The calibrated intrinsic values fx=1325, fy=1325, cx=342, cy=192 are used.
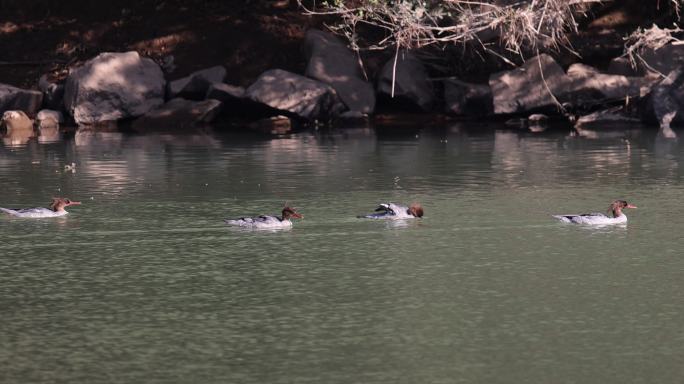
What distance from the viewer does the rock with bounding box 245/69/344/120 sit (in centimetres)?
4609

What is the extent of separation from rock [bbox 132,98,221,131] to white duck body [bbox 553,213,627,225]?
1096 inches

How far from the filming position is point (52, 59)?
5444 cm

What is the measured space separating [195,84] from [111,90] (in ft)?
10.5

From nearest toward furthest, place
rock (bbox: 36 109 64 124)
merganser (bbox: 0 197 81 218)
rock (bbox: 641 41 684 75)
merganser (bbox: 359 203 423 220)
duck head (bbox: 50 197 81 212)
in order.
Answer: merganser (bbox: 359 203 423 220) < merganser (bbox: 0 197 81 218) < duck head (bbox: 50 197 81 212) < rock (bbox: 641 41 684 75) < rock (bbox: 36 109 64 124)

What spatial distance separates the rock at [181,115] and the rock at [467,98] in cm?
827

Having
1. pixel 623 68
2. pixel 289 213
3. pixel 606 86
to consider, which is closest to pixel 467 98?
pixel 606 86

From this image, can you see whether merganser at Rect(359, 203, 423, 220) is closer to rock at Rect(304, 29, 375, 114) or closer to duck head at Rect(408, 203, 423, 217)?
duck head at Rect(408, 203, 423, 217)

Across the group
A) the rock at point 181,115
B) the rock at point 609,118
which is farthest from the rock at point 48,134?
the rock at point 609,118

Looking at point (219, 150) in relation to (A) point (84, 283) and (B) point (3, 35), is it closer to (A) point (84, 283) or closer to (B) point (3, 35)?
(A) point (84, 283)

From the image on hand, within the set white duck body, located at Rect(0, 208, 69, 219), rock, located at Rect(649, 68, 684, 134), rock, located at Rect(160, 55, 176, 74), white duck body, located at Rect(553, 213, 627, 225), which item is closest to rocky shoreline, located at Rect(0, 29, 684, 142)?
rock, located at Rect(649, 68, 684, 134)

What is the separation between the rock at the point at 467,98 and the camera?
4688cm

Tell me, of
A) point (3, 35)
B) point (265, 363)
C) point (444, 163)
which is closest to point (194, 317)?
point (265, 363)

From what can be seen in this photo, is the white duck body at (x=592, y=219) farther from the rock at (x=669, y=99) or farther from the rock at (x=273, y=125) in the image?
the rock at (x=273, y=125)

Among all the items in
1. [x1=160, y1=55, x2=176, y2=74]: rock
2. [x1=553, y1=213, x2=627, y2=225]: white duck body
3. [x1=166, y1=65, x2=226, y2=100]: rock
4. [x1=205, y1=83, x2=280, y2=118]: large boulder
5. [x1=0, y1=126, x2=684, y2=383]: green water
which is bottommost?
[x1=0, y1=126, x2=684, y2=383]: green water
